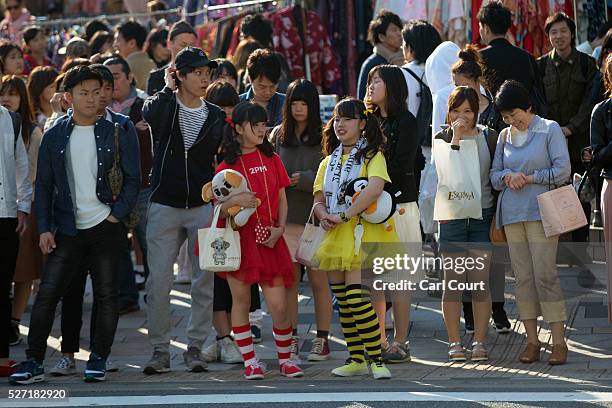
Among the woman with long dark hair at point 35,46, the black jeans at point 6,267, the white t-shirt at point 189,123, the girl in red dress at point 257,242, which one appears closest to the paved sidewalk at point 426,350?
the girl in red dress at point 257,242

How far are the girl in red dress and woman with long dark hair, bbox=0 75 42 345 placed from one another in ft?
6.37

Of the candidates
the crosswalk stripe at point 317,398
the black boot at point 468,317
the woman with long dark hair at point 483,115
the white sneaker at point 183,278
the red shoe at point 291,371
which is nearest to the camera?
the crosswalk stripe at point 317,398

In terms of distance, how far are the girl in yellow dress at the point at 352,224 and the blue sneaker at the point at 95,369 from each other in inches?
61.1

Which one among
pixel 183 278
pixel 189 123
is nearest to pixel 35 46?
pixel 183 278

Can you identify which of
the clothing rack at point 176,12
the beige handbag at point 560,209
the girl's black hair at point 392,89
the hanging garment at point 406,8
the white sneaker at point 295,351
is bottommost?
the white sneaker at point 295,351

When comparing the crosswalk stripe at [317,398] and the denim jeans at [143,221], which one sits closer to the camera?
the crosswalk stripe at [317,398]

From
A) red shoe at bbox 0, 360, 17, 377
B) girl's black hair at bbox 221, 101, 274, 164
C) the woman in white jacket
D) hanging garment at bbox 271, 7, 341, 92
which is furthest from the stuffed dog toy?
hanging garment at bbox 271, 7, 341, 92

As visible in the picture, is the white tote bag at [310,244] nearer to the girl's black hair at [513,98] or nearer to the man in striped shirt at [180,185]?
the man in striped shirt at [180,185]

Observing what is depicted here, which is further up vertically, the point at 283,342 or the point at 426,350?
the point at 283,342

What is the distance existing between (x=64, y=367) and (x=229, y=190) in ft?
5.67

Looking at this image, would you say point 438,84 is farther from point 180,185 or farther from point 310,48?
point 310,48

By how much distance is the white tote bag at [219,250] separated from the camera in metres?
8.83

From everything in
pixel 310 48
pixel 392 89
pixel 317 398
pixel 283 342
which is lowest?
pixel 317 398

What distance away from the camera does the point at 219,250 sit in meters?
8.83
